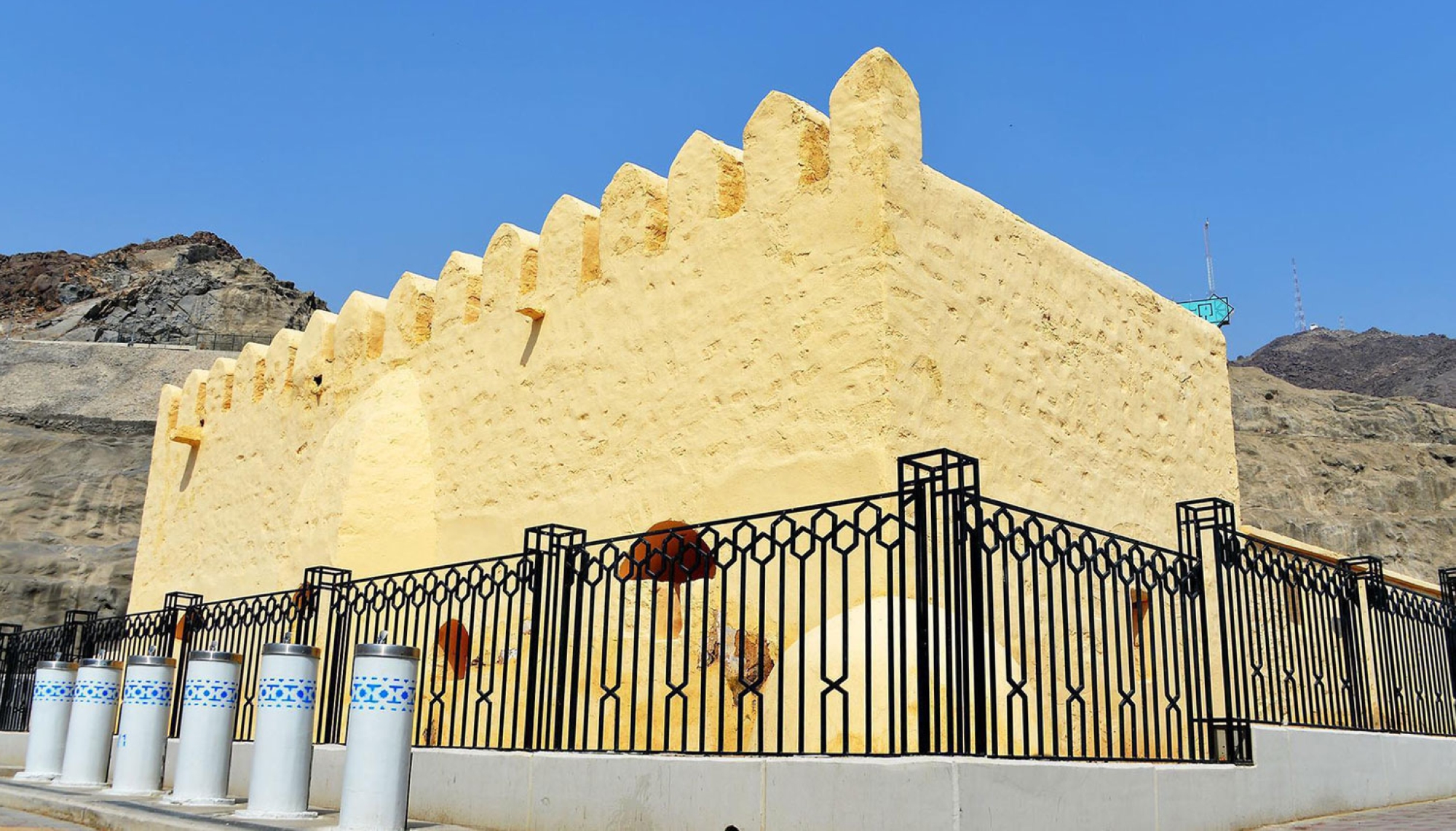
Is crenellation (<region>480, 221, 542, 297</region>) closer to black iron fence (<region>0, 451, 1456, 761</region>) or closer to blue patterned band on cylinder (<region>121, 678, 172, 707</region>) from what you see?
black iron fence (<region>0, 451, 1456, 761</region>)

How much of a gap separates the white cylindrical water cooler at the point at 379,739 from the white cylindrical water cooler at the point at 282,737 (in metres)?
0.62

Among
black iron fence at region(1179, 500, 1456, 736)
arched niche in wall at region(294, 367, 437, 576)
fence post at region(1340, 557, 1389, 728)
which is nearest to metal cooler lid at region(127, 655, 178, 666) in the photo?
arched niche in wall at region(294, 367, 437, 576)

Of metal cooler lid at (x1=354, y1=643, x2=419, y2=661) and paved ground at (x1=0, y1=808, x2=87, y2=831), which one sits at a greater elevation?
metal cooler lid at (x1=354, y1=643, x2=419, y2=661)

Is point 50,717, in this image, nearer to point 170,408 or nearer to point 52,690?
point 52,690

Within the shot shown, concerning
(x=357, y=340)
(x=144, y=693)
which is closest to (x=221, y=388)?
(x=357, y=340)

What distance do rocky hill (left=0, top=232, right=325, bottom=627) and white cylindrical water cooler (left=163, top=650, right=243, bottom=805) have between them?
16.8 metres

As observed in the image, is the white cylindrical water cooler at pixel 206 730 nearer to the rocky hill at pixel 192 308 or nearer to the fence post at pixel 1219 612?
the fence post at pixel 1219 612

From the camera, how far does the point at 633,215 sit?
31.8 ft

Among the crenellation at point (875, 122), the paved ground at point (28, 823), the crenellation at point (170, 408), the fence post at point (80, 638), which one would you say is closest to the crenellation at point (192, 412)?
the crenellation at point (170, 408)

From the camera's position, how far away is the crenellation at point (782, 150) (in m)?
8.37

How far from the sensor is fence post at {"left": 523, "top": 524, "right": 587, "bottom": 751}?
664 centimetres

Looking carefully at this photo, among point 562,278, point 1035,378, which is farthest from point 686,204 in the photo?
point 1035,378

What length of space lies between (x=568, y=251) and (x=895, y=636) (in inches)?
199

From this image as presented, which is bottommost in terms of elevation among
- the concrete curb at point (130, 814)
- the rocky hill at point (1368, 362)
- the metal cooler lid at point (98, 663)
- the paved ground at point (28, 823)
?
the paved ground at point (28, 823)
